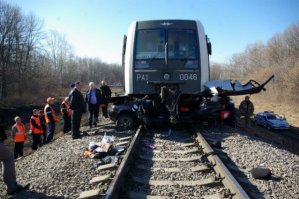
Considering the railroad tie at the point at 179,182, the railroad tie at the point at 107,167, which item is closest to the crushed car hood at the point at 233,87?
the railroad tie at the point at 107,167

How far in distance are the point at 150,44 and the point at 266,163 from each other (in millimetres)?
5309

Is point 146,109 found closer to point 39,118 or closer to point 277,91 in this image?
point 39,118

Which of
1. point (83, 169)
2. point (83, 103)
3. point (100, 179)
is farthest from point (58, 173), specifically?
point (83, 103)

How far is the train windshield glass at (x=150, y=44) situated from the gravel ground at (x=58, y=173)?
3.40 meters

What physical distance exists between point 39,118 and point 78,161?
20.8 ft

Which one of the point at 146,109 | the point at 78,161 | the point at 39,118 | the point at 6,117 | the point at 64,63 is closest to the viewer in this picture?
the point at 78,161

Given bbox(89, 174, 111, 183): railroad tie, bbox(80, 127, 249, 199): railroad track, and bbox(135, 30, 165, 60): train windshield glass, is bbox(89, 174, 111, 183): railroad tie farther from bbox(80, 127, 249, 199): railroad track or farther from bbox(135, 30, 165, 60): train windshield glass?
bbox(135, 30, 165, 60): train windshield glass

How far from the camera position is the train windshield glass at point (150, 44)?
9758mm

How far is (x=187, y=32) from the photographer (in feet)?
32.3

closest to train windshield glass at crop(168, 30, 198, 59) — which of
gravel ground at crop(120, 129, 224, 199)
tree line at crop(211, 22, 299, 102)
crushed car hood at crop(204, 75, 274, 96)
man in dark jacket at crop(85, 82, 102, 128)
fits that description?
crushed car hood at crop(204, 75, 274, 96)

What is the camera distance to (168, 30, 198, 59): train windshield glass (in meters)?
9.76

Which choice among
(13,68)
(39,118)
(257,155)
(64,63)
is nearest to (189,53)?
(257,155)

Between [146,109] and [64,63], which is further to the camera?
[64,63]

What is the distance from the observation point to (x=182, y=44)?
9867mm
